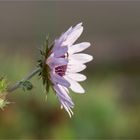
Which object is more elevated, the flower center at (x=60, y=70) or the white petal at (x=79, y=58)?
the white petal at (x=79, y=58)

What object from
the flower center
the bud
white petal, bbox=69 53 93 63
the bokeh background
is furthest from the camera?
the bokeh background

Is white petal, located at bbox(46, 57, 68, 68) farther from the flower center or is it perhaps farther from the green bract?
the green bract

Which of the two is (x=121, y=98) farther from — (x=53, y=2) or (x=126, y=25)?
(x=53, y=2)

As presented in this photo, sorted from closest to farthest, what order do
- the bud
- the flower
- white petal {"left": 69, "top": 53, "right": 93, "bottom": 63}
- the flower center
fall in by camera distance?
the bud < the flower < the flower center < white petal {"left": 69, "top": 53, "right": 93, "bottom": 63}

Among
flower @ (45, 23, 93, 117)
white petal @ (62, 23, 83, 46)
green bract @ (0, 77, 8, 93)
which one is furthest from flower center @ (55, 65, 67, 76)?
green bract @ (0, 77, 8, 93)

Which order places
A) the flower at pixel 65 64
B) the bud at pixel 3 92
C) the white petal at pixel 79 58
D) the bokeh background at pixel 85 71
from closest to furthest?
the bud at pixel 3 92, the flower at pixel 65 64, the white petal at pixel 79 58, the bokeh background at pixel 85 71

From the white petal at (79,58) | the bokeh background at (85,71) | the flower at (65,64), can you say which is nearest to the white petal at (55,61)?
the flower at (65,64)

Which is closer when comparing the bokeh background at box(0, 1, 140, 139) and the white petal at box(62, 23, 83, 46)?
the white petal at box(62, 23, 83, 46)

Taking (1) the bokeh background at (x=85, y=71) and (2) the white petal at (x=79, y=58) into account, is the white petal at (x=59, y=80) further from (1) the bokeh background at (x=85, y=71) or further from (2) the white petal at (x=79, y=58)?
(1) the bokeh background at (x=85, y=71)

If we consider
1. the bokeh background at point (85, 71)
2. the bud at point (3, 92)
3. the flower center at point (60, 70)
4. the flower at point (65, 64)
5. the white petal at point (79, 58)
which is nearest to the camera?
the bud at point (3, 92)
